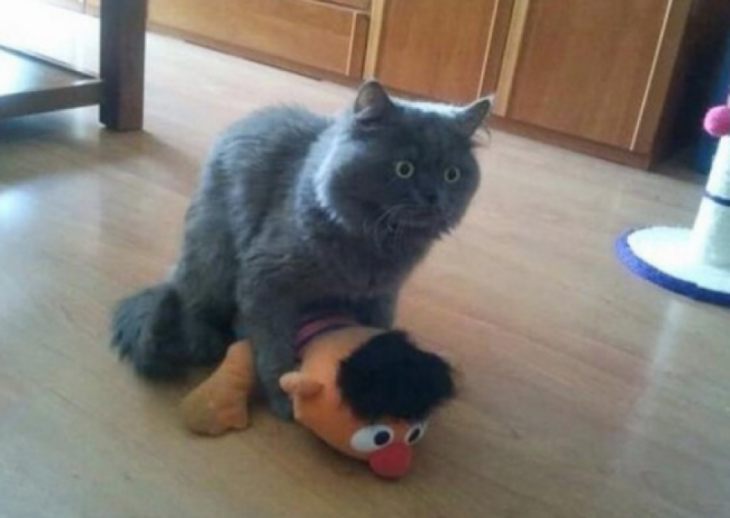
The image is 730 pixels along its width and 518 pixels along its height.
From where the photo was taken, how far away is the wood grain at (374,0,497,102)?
2473mm

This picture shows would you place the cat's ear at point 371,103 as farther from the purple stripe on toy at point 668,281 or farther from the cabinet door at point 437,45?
the cabinet door at point 437,45

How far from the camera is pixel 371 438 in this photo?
37.7 inches

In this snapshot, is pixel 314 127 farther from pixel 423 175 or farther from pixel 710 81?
pixel 710 81

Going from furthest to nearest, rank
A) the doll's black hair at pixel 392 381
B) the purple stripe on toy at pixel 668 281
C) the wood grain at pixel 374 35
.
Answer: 1. the wood grain at pixel 374 35
2. the purple stripe on toy at pixel 668 281
3. the doll's black hair at pixel 392 381

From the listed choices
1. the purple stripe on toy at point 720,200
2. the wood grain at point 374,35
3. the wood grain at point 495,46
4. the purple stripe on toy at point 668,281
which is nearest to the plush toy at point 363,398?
the purple stripe on toy at point 668,281

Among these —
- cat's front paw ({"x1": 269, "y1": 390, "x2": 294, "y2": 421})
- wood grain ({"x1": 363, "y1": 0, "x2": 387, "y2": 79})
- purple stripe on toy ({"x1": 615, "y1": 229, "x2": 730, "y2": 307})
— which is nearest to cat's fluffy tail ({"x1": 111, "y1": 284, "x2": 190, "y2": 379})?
cat's front paw ({"x1": 269, "y1": 390, "x2": 294, "y2": 421})

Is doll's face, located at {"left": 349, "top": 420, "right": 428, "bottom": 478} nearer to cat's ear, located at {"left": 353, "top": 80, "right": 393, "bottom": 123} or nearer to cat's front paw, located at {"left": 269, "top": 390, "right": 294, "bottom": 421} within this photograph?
cat's front paw, located at {"left": 269, "top": 390, "right": 294, "bottom": 421}

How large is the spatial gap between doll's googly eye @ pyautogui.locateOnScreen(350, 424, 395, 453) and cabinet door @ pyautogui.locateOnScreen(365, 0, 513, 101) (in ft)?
5.65

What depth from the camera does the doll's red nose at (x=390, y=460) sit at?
3.18 feet

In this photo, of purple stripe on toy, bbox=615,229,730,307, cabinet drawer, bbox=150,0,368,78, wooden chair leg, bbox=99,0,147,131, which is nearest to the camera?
purple stripe on toy, bbox=615,229,730,307

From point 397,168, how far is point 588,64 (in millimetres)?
1525

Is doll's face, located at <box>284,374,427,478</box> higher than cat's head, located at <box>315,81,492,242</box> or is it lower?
lower

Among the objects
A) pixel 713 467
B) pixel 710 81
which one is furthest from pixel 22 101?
pixel 710 81

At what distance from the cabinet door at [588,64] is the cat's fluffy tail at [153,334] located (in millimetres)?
1540
